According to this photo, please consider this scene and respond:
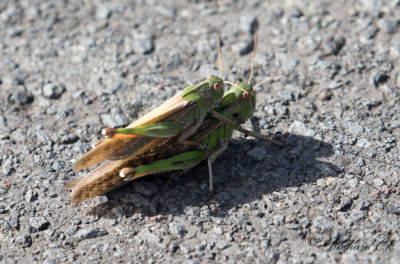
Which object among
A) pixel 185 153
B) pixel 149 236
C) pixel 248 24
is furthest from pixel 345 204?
pixel 248 24

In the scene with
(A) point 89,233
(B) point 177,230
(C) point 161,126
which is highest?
(C) point 161,126

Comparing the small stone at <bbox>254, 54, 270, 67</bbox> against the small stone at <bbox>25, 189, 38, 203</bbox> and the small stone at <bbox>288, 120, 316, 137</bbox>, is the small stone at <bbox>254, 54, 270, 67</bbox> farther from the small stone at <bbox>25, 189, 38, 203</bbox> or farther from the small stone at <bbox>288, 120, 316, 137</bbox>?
the small stone at <bbox>25, 189, 38, 203</bbox>

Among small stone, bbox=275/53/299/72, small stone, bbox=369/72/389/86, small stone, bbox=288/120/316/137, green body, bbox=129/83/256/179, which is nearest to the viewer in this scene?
green body, bbox=129/83/256/179

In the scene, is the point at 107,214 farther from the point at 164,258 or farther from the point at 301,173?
the point at 301,173

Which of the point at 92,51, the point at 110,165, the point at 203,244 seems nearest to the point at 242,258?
the point at 203,244

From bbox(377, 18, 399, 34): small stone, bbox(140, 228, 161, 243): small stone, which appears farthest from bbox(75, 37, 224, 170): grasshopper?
bbox(377, 18, 399, 34): small stone

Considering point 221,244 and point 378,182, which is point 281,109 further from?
point 221,244

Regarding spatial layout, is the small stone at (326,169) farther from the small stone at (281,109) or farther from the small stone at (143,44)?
the small stone at (143,44)
